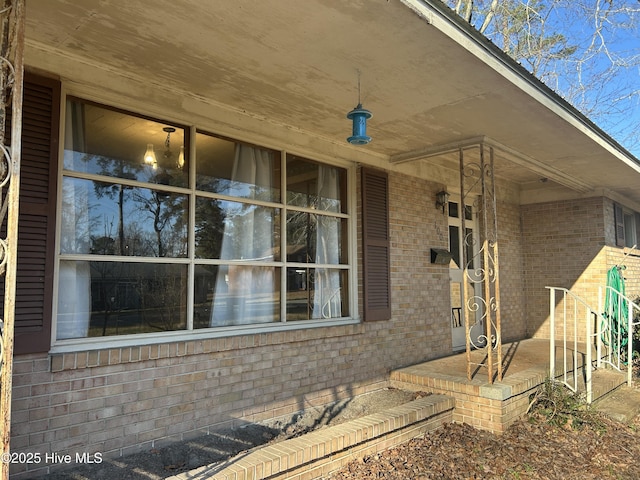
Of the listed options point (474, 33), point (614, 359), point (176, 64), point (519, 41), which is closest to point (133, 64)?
point (176, 64)

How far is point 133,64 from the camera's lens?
11.4ft

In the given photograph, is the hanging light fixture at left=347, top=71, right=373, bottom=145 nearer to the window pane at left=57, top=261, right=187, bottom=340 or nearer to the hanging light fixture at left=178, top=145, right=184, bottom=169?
the hanging light fixture at left=178, top=145, right=184, bottom=169

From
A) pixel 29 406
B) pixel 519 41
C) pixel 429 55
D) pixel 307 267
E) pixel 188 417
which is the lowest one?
pixel 188 417

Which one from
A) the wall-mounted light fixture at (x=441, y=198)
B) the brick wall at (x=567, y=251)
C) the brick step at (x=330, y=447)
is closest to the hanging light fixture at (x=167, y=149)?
the brick step at (x=330, y=447)

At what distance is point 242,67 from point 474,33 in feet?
5.41

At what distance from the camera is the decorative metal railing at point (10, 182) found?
1.77 metres

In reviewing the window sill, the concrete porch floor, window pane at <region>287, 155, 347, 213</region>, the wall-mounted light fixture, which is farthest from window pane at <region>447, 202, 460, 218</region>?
the window sill

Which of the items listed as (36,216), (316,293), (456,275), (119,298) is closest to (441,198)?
(456,275)

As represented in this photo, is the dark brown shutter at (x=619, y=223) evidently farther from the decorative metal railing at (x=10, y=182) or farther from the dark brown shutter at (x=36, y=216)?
the decorative metal railing at (x=10, y=182)

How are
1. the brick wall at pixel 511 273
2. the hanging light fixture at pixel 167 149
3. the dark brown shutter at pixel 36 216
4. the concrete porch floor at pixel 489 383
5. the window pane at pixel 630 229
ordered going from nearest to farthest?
1. the dark brown shutter at pixel 36 216
2. the hanging light fixture at pixel 167 149
3. the concrete porch floor at pixel 489 383
4. the brick wall at pixel 511 273
5. the window pane at pixel 630 229

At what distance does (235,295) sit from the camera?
4.42m

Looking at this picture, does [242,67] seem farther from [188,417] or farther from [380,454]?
[380,454]

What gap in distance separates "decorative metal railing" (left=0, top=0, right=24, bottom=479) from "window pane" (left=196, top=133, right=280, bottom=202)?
7.39ft

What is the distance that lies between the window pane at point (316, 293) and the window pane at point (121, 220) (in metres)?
1.34
